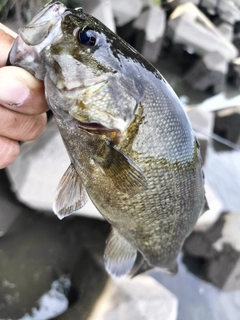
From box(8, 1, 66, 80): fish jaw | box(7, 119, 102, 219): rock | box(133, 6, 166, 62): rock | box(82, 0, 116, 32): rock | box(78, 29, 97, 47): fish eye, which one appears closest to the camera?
box(8, 1, 66, 80): fish jaw

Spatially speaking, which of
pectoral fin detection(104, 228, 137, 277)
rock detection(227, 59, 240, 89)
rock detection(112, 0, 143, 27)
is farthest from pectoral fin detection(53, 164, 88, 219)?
rock detection(227, 59, 240, 89)

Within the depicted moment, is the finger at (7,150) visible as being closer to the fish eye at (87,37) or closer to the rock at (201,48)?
the fish eye at (87,37)

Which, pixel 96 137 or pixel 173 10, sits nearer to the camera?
pixel 96 137

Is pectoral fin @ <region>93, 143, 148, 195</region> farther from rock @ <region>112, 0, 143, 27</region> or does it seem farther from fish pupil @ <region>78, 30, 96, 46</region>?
rock @ <region>112, 0, 143, 27</region>

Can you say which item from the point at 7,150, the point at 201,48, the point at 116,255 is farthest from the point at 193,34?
the point at 7,150

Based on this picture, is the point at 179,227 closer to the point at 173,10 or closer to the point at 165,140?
the point at 165,140

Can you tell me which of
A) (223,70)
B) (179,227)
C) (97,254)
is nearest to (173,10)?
(223,70)

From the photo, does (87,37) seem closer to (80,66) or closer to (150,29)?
(80,66)
